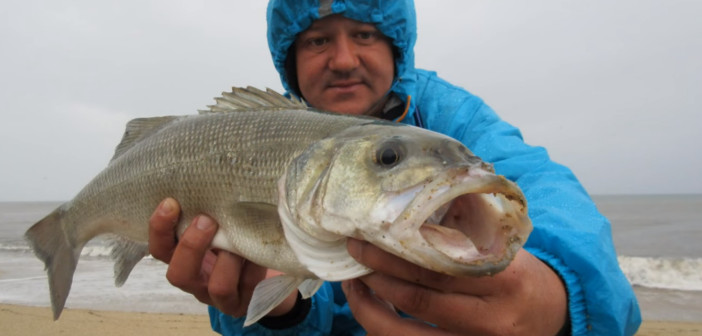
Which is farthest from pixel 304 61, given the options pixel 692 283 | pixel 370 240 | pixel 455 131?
pixel 692 283

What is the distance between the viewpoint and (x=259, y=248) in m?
1.92

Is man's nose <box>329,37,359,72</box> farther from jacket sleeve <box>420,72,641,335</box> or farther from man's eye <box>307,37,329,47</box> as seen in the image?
jacket sleeve <box>420,72,641,335</box>

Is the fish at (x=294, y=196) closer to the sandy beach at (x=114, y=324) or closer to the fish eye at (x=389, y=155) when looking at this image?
the fish eye at (x=389, y=155)

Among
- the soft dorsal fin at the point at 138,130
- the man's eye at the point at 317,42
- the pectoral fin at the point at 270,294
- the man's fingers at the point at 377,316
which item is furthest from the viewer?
the man's eye at the point at 317,42

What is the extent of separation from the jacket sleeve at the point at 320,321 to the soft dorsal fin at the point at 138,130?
1.16 m

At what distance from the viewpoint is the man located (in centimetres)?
133

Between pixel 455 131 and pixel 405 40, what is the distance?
75cm

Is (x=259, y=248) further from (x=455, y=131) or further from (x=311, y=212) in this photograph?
(x=455, y=131)

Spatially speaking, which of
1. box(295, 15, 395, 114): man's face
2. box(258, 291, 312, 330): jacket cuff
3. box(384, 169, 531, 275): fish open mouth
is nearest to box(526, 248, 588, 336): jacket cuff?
box(384, 169, 531, 275): fish open mouth

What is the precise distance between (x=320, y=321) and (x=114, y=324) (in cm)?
464

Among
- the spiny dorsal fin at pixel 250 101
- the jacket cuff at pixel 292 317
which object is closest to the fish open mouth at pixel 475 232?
the spiny dorsal fin at pixel 250 101

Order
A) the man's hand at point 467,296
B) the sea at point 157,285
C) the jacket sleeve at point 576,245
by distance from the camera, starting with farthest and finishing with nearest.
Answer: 1. the sea at point 157,285
2. the jacket sleeve at point 576,245
3. the man's hand at point 467,296

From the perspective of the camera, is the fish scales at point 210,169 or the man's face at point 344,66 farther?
the man's face at point 344,66

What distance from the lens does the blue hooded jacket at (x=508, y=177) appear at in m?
1.56
